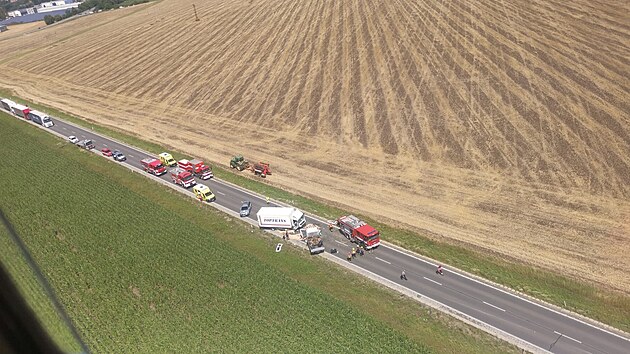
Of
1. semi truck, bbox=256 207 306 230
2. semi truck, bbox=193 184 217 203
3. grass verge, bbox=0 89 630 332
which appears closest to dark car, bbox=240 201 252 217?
semi truck, bbox=256 207 306 230

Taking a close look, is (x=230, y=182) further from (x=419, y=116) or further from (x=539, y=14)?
(x=539, y=14)

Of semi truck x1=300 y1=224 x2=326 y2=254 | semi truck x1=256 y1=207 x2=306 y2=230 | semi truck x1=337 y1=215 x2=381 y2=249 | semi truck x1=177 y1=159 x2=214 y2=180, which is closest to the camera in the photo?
semi truck x1=337 y1=215 x2=381 y2=249

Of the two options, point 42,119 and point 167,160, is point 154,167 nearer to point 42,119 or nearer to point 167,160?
point 167,160

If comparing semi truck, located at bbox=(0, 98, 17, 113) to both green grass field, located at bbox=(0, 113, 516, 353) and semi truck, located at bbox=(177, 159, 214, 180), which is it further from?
semi truck, located at bbox=(177, 159, 214, 180)

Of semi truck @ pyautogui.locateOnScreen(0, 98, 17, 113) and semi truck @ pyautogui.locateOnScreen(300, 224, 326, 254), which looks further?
semi truck @ pyautogui.locateOnScreen(0, 98, 17, 113)

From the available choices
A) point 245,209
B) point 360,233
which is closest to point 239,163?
point 245,209

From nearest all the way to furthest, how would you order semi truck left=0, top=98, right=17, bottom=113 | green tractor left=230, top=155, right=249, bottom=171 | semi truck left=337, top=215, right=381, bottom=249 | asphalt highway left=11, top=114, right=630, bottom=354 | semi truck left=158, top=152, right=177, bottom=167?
asphalt highway left=11, top=114, right=630, bottom=354 < semi truck left=337, top=215, right=381, bottom=249 < green tractor left=230, top=155, right=249, bottom=171 < semi truck left=158, top=152, right=177, bottom=167 < semi truck left=0, top=98, right=17, bottom=113
